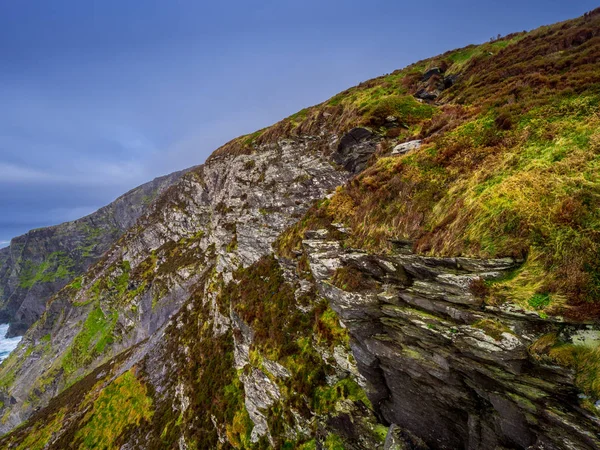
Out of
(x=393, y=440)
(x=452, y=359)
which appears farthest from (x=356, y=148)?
(x=393, y=440)

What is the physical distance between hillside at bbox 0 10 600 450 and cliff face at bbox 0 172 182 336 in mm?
138963

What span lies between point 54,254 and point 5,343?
51.3 metres

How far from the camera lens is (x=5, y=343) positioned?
399ft

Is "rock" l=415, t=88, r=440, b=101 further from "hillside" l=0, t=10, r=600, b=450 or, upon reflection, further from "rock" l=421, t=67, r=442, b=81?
"rock" l=421, t=67, r=442, b=81

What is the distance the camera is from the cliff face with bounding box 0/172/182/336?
133 meters

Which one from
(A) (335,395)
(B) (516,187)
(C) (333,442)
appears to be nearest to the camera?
(B) (516,187)

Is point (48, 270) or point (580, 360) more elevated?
point (48, 270)

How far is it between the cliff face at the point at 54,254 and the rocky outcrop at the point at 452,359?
7187 inches

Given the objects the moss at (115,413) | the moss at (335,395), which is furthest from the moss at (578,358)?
the moss at (115,413)

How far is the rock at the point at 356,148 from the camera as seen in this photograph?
2381 centimetres

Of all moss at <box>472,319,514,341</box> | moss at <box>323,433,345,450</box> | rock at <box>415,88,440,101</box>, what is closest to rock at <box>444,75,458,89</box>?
rock at <box>415,88,440,101</box>

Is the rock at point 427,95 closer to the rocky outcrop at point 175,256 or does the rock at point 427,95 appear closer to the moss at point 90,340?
the rocky outcrop at point 175,256

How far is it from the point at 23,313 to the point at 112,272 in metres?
112

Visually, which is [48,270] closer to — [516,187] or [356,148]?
[356,148]
